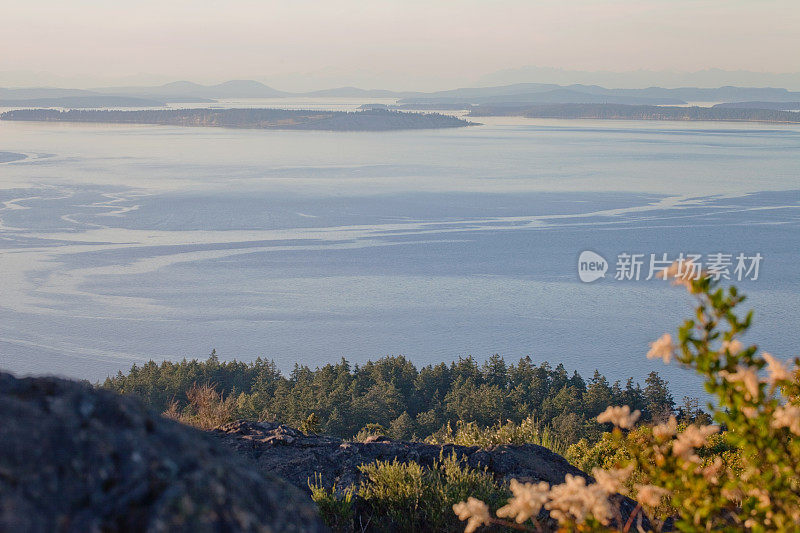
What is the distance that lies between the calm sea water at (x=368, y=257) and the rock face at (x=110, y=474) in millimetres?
16851

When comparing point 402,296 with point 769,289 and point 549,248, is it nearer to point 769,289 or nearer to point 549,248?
→ point 549,248

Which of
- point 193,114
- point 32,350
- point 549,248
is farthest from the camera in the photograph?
point 193,114

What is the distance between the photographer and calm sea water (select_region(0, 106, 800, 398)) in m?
31.6

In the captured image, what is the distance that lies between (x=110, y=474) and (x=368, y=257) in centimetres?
4296

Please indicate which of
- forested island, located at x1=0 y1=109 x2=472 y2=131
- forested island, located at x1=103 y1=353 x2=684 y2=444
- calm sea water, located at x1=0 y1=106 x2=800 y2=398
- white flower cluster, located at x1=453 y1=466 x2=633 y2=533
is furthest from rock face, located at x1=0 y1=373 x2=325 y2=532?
forested island, located at x1=0 y1=109 x2=472 y2=131

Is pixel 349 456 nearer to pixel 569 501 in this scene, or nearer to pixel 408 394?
pixel 569 501

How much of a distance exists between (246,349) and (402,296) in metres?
9.41

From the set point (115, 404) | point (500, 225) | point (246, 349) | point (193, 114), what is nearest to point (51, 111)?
point (193, 114)

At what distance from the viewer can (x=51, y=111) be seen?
198875mm

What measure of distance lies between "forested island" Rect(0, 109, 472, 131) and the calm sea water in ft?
261

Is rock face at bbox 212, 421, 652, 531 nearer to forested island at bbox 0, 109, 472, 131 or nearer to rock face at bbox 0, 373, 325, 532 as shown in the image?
rock face at bbox 0, 373, 325, 532

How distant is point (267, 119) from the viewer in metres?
179

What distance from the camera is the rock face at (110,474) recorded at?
164 centimetres

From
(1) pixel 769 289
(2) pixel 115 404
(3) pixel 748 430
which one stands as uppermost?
(2) pixel 115 404
